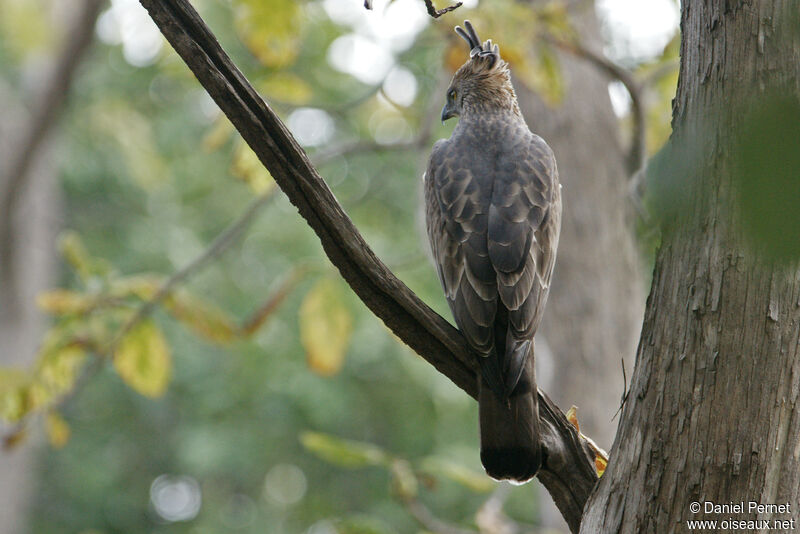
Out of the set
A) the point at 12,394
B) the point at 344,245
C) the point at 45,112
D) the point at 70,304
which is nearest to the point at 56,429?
the point at 12,394

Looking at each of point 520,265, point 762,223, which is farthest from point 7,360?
point 762,223

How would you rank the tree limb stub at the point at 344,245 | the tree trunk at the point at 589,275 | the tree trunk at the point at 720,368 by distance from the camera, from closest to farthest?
the tree trunk at the point at 720,368, the tree limb stub at the point at 344,245, the tree trunk at the point at 589,275

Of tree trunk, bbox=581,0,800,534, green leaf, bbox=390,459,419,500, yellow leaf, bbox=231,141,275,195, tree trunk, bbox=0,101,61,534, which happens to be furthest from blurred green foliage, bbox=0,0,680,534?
tree trunk, bbox=581,0,800,534

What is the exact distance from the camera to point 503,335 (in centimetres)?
248

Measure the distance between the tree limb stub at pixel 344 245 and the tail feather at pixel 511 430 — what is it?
0.16 feet

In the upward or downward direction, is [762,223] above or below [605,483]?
below

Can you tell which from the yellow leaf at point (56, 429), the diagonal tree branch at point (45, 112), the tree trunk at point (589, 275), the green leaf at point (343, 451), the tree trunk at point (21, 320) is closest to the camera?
the green leaf at point (343, 451)

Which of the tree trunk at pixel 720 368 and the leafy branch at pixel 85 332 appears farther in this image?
the leafy branch at pixel 85 332

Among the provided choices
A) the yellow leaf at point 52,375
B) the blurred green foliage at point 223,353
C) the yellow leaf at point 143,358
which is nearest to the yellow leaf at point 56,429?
the yellow leaf at point 52,375

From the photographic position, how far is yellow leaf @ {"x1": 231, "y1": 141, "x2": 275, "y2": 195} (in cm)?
389

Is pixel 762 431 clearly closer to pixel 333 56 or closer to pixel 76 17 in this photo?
pixel 76 17

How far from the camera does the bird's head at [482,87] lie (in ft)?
11.7

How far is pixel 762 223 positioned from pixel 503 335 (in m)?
1.94

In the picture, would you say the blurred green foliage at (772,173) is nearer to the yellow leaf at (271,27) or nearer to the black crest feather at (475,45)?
the black crest feather at (475,45)
